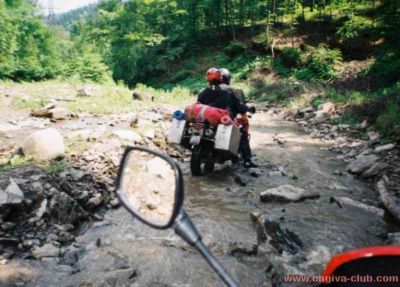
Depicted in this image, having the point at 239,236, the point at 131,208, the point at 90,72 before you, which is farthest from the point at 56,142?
the point at 90,72

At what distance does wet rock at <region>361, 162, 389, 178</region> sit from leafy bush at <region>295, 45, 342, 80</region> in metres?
15.3

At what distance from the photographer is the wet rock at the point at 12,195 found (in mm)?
4334

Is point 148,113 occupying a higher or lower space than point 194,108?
lower

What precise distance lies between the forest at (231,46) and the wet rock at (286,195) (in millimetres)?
6446

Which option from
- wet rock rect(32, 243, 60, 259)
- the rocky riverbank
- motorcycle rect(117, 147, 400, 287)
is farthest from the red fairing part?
the rocky riverbank

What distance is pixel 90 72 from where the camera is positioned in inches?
806

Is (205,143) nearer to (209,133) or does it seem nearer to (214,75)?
(209,133)

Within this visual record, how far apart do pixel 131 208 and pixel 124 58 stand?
32797 mm

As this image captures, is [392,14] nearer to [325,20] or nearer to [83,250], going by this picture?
[83,250]

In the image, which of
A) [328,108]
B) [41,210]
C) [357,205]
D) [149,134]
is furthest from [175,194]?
[328,108]

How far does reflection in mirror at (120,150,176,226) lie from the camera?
1679 mm

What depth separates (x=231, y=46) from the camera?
1253 inches

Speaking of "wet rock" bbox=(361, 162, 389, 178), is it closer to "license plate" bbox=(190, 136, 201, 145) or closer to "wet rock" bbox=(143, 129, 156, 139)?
"license plate" bbox=(190, 136, 201, 145)

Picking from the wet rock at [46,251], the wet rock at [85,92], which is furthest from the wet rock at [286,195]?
the wet rock at [85,92]
